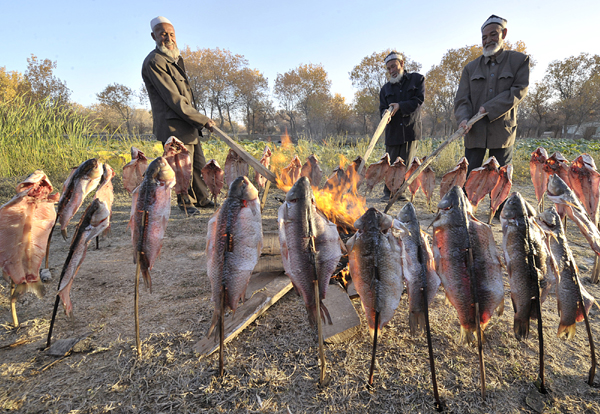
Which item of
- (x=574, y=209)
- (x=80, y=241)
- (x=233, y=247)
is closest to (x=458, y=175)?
(x=574, y=209)

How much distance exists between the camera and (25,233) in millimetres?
1855

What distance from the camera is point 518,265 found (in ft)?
4.56

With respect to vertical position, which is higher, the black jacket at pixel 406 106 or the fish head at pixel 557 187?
the black jacket at pixel 406 106

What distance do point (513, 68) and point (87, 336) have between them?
5926 mm

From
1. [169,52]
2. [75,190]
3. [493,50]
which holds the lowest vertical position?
[75,190]

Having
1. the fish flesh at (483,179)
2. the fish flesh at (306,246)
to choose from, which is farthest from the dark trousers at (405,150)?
the fish flesh at (306,246)

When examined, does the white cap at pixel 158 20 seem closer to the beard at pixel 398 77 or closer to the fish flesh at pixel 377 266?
the beard at pixel 398 77

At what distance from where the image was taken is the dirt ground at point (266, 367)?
1.45 metres

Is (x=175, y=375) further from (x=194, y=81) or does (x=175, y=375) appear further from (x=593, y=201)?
(x=194, y=81)

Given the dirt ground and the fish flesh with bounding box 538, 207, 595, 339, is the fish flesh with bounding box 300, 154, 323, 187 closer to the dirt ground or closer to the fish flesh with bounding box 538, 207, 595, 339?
the dirt ground

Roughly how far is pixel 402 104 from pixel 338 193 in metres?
3.01

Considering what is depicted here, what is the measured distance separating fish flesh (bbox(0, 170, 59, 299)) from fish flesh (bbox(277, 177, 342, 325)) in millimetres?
1759

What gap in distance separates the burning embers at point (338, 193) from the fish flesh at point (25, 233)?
1767 millimetres

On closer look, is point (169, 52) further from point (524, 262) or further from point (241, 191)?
point (524, 262)
